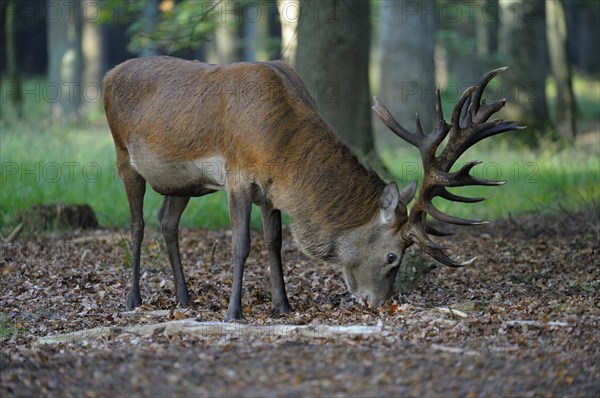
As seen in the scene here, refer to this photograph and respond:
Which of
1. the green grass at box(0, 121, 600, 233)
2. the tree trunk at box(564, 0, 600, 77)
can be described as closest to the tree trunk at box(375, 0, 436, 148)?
the green grass at box(0, 121, 600, 233)

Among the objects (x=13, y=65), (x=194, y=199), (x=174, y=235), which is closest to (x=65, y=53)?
(x=13, y=65)

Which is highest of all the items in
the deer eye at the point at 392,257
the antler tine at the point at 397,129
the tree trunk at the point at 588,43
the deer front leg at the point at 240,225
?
the antler tine at the point at 397,129

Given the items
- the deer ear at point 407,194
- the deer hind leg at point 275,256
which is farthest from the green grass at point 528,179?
the deer hind leg at point 275,256

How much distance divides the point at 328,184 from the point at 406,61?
Answer: 11.7 metres

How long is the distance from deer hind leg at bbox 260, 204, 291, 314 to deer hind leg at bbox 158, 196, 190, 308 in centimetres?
83

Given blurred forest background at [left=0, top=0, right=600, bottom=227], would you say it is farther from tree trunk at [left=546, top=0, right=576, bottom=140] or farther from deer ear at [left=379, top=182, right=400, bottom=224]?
deer ear at [left=379, top=182, right=400, bottom=224]

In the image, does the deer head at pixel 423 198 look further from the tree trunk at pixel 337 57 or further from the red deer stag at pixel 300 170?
the tree trunk at pixel 337 57

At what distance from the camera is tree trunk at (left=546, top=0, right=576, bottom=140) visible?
2205cm

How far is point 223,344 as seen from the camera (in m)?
5.83

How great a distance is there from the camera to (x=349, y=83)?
12281 millimetres

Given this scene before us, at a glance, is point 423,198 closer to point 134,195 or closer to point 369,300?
point 369,300

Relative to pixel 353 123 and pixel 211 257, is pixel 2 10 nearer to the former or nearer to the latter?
pixel 353 123

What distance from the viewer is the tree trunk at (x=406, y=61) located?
18531 millimetres

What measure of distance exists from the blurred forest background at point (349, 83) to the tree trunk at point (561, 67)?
0.14ft
